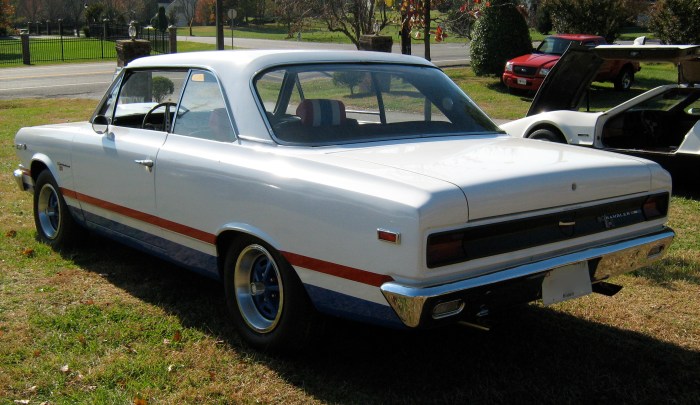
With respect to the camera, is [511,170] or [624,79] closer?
[511,170]

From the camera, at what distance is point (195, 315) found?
4672 mm

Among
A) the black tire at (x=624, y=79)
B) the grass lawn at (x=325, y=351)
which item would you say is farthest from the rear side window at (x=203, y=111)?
the black tire at (x=624, y=79)

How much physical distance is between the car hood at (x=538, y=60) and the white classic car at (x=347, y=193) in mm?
14308

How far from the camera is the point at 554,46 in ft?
65.4

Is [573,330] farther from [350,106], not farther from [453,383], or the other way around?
[350,106]

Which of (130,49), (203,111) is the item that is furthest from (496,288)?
(130,49)

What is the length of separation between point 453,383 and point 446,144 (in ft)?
4.26

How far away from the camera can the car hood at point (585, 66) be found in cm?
746

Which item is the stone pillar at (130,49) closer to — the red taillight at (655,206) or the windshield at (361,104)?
the windshield at (361,104)

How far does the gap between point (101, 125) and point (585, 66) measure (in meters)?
5.58

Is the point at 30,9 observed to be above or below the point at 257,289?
above

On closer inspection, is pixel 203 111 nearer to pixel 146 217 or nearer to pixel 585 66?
pixel 146 217

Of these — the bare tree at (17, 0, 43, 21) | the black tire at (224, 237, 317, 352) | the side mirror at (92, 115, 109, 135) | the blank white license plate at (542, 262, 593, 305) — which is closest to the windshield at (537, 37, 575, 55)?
the side mirror at (92, 115, 109, 135)

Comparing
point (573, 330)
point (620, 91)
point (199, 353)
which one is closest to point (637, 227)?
point (573, 330)
